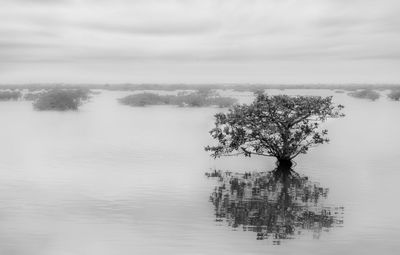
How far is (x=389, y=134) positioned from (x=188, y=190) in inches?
1699

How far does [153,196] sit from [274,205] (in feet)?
20.6

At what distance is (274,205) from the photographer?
95.7 feet

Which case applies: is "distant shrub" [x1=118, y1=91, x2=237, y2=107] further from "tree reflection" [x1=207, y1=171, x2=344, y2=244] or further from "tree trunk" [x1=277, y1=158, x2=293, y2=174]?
"tree reflection" [x1=207, y1=171, x2=344, y2=244]

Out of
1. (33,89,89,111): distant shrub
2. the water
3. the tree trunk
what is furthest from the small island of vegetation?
the tree trunk

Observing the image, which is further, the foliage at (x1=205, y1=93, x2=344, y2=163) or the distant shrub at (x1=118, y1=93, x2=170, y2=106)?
the distant shrub at (x1=118, y1=93, x2=170, y2=106)

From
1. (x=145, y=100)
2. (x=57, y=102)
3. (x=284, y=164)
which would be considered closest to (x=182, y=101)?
(x=145, y=100)

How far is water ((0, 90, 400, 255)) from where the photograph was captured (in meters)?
22.1

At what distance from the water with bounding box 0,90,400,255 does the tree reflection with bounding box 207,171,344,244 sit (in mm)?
628

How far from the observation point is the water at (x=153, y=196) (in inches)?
871

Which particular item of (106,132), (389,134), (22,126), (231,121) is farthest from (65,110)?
(231,121)

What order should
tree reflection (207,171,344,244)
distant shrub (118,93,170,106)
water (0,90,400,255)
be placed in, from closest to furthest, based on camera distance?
water (0,90,400,255) → tree reflection (207,171,344,244) → distant shrub (118,93,170,106)

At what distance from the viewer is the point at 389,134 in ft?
230

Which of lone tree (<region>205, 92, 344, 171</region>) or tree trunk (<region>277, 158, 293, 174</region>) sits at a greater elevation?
lone tree (<region>205, 92, 344, 171</region>)

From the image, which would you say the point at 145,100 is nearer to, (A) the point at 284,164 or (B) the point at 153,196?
(A) the point at 284,164
